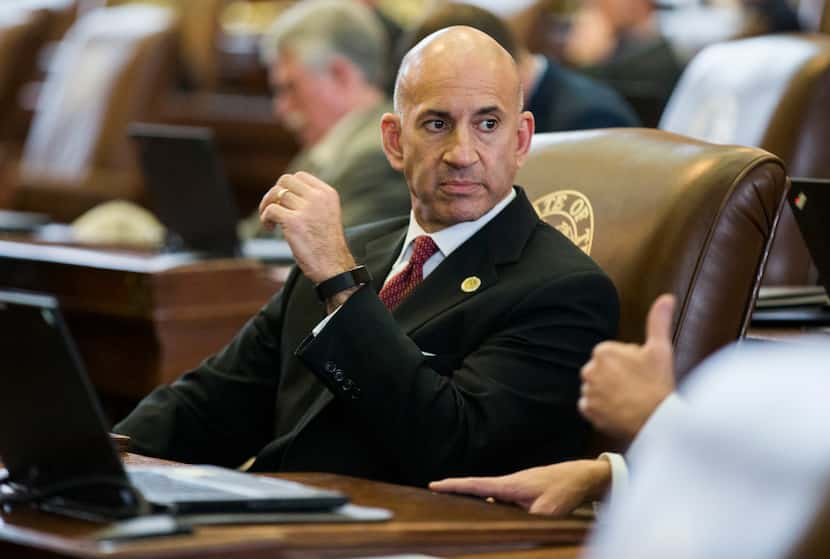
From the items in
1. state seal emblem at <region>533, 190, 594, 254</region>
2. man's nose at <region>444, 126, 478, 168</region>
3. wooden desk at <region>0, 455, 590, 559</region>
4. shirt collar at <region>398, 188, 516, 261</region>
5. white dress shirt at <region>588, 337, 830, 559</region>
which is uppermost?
man's nose at <region>444, 126, 478, 168</region>

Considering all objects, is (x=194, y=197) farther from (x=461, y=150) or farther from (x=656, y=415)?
(x=656, y=415)

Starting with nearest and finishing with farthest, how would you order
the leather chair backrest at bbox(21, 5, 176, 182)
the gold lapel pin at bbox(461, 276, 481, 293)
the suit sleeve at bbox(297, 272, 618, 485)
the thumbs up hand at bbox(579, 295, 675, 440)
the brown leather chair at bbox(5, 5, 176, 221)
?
the thumbs up hand at bbox(579, 295, 675, 440) → the suit sleeve at bbox(297, 272, 618, 485) → the gold lapel pin at bbox(461, 276, 481, 293) → the brown leather chair at bbox(5, 5, 176, 221) → the leather chair backrest at bbox(21, 5, 176, 182)

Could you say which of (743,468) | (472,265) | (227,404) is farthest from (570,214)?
(743,468)

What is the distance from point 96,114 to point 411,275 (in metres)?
4.42

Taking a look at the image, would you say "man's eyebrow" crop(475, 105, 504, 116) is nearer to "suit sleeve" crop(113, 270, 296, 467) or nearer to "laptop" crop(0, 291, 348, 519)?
"suit sleeve" crop(113, 270, 296, 467)

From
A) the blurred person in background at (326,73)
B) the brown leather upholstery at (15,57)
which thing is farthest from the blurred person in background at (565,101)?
the brown leather upholstery at (15,57)

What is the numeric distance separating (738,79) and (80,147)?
12.1 feet

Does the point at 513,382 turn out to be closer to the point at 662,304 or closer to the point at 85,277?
the point at 662,304

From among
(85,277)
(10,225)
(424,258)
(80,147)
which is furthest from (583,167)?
(80,147)

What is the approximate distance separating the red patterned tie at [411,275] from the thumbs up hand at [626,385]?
70 cm

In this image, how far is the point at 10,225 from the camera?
4.64 m

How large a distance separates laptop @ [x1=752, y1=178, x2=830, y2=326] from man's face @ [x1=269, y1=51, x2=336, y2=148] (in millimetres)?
2063

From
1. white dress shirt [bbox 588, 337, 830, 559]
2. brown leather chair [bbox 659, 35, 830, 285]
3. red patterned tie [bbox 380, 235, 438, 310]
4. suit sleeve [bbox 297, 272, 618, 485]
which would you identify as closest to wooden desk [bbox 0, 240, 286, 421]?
brown leather chair [bbox 659, 35, 830, 285]

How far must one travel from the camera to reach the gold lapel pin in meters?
2.21
